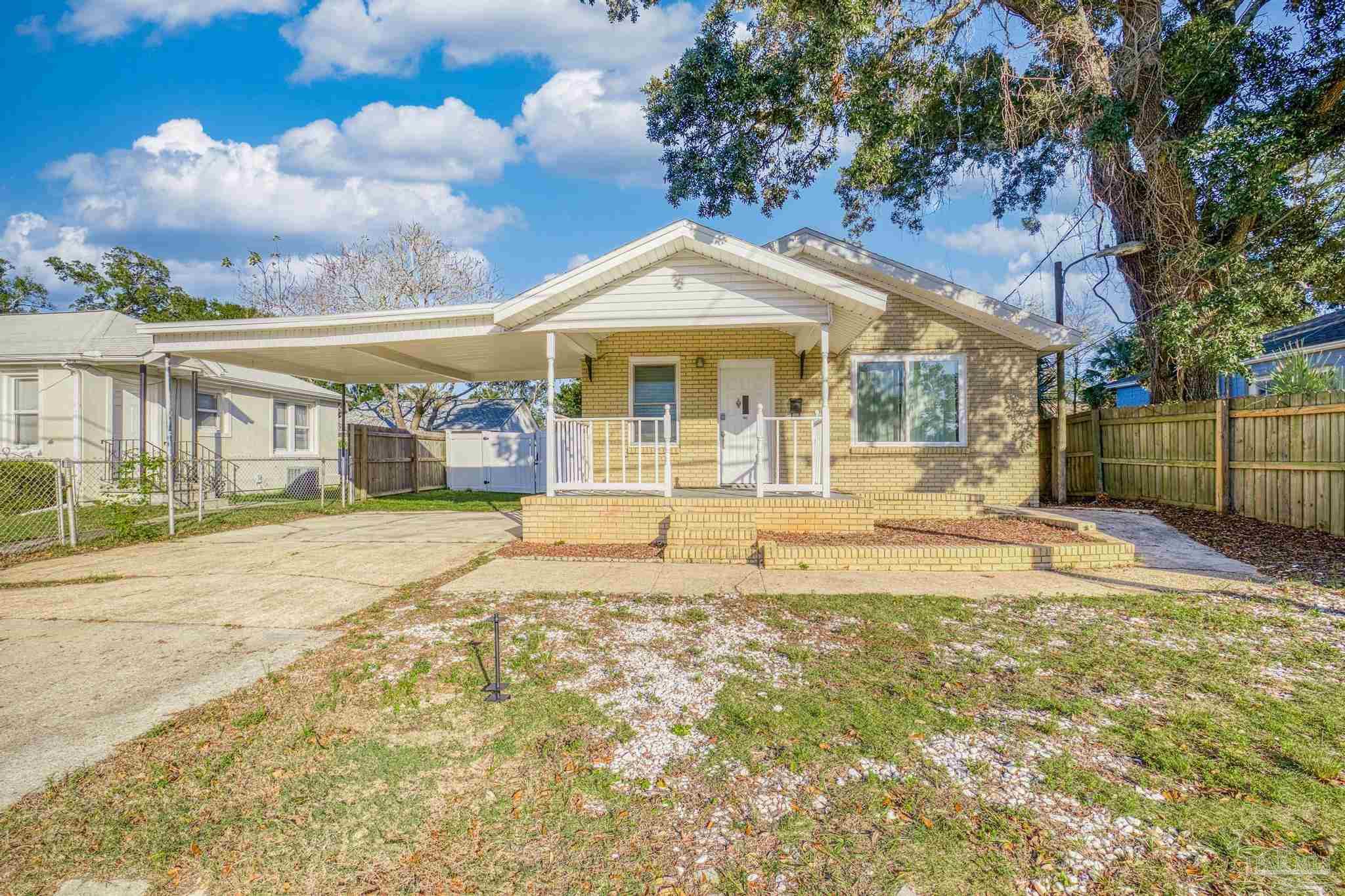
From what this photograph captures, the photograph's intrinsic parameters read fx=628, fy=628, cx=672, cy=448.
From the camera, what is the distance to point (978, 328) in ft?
35.6

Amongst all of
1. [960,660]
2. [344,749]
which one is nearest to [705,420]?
[960,660]

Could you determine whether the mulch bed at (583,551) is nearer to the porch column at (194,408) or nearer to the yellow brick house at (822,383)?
the yellow brick house at (822,383)

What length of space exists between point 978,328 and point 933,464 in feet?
8.07

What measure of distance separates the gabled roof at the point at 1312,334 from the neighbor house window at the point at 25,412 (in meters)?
26.7

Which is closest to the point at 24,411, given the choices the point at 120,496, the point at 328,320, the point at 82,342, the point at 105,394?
the point at 105,394

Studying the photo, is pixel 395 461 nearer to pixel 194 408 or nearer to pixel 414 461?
pixel 414 461

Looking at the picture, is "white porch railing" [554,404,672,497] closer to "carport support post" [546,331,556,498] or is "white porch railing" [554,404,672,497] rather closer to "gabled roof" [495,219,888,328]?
"carport support post" [546,331,556,498]

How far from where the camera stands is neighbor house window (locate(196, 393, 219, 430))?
1449cm

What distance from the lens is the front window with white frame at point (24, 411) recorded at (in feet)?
42.2

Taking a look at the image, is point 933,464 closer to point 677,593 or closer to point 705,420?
point 705,420

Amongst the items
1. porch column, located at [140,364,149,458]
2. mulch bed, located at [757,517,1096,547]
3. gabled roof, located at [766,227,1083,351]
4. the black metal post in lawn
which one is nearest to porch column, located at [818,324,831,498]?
mulch bed, located at [757,517,1096,547]

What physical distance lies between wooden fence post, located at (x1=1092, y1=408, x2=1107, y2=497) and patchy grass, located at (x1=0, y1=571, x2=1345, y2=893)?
8478 millimetres

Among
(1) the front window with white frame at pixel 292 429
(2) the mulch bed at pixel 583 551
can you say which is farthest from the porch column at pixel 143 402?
(2) the mulch bed at pixel 583 551

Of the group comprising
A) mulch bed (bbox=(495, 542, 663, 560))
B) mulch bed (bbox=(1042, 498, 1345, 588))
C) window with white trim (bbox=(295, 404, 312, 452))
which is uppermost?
window with white trim (bbox=(295, 404, 312, 452))
